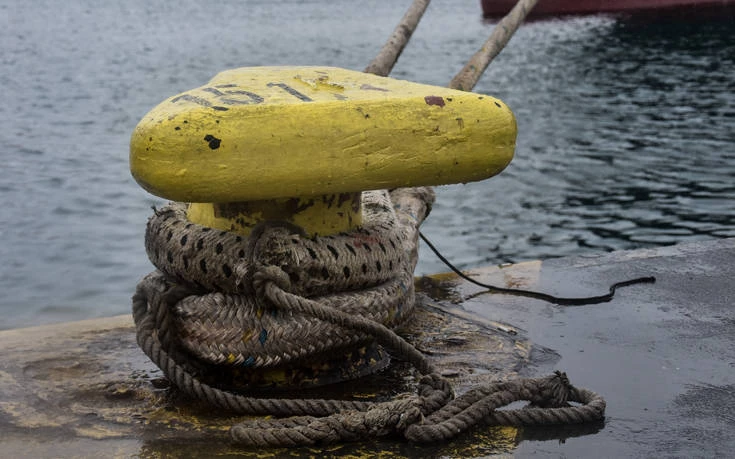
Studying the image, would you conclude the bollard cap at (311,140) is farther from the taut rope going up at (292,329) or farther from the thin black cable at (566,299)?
the thin black cable at (566,299)

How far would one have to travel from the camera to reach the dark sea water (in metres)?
7.82

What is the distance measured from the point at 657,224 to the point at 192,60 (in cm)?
1573

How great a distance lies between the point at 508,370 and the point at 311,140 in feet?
2.84

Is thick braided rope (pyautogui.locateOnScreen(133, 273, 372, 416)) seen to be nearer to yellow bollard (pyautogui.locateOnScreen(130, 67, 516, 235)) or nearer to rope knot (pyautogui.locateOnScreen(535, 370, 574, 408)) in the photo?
yellow bollard (pyautogui.locateOnScreen(130, 67, 516, 235))

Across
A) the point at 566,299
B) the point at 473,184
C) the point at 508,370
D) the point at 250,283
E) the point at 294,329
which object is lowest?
the point at 473,184

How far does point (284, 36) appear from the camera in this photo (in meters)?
28.4

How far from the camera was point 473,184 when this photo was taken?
32.5 ft

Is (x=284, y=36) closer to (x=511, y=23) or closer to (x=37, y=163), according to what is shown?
(x=37, y=163)

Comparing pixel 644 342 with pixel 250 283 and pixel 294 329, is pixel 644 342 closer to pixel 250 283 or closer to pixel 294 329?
pixel 294 329

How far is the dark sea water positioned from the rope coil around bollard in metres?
3.96

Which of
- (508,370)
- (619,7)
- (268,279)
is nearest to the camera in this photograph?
(268,279)

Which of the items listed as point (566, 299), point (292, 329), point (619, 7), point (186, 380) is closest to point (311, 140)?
point (292, 329)

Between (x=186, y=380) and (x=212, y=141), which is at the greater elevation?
(x=212, y=141)

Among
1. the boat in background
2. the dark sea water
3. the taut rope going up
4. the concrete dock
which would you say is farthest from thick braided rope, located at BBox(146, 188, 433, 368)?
the boat in background
